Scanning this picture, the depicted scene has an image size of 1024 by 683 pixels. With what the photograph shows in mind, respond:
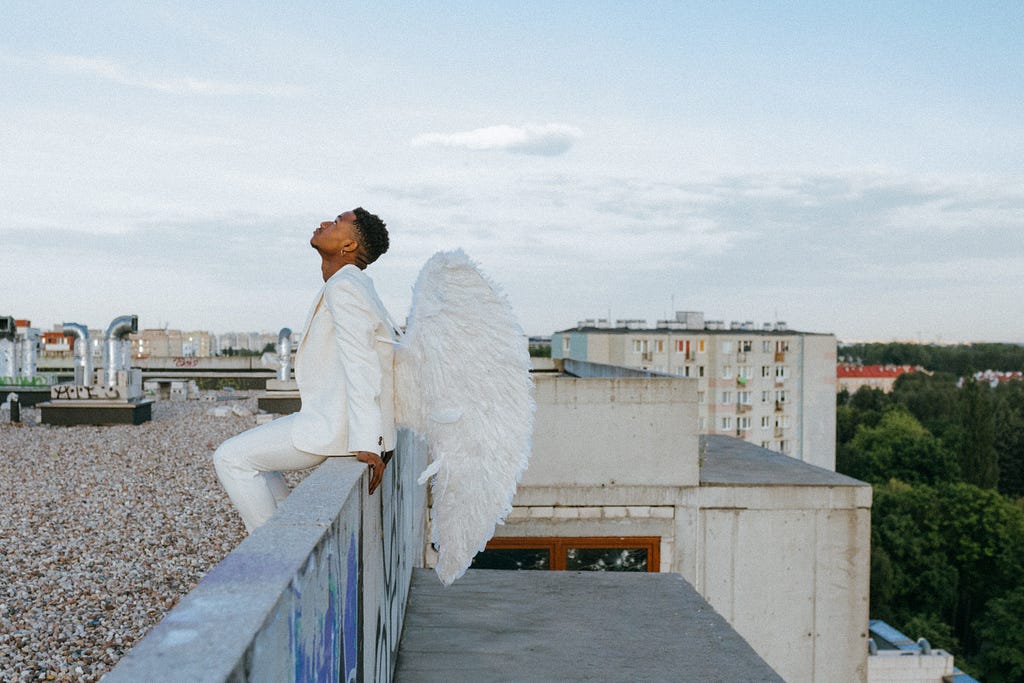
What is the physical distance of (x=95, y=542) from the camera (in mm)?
8406

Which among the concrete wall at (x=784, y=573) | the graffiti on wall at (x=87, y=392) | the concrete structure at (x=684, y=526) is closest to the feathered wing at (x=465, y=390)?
the concrete structure at (x=684, y=526)

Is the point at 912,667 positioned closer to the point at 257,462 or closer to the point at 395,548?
the point at 395,548

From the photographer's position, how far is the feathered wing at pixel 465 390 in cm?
349

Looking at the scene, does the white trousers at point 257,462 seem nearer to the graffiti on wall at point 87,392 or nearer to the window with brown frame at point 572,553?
the window with brown frame at point 572,553

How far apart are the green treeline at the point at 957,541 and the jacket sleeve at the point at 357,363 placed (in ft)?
151

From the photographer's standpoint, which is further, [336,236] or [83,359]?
[83,359]

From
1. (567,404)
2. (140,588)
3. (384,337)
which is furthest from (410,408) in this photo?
(567,404)

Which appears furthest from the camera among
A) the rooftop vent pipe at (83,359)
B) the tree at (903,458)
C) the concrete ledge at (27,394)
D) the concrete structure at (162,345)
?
the tree at (903,458)

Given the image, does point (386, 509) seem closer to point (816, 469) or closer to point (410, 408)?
point (410, 408)

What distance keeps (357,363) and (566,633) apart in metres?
3.10

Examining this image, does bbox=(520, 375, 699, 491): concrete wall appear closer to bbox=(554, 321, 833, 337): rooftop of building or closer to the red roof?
bbox=(554, 321, 833, 337): rooftop of building

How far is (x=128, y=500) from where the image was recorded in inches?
415

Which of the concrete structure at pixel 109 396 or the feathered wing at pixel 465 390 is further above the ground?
the feathered wing at pixel 465 390

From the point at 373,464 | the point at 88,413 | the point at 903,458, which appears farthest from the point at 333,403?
the point at 903,458
